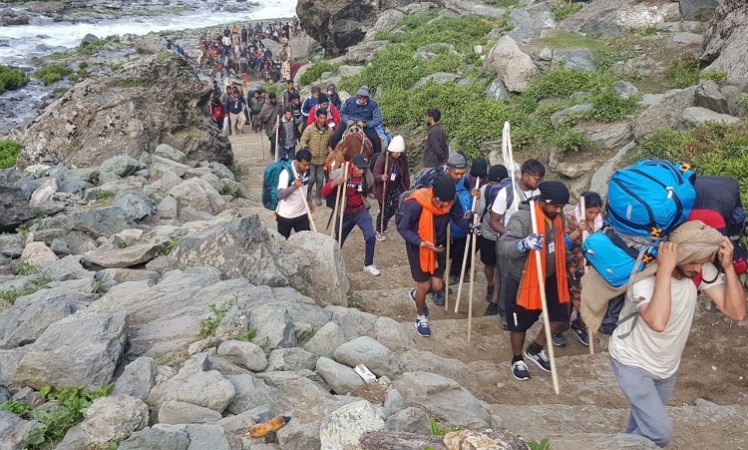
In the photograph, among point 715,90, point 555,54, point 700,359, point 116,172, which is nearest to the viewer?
point 700,359

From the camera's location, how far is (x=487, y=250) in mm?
8062

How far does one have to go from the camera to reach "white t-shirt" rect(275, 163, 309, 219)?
27.9 ft

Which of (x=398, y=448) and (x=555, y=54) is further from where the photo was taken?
(x=555, y=54)

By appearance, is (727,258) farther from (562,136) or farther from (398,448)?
(562,136)

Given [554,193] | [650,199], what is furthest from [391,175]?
[650,199]

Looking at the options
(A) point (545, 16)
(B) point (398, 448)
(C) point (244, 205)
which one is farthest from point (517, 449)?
(A) point (545, 16)

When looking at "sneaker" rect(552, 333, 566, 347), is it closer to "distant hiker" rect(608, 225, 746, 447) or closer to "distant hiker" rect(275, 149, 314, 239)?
"distant hiker" rect(608, 225, 746, 447)

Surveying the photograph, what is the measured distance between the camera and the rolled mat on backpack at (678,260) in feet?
11.9

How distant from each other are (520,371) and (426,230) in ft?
5.98

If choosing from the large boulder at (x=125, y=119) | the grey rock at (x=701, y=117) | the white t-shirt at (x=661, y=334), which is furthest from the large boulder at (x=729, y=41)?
the large boulder at (x=125, y=119)

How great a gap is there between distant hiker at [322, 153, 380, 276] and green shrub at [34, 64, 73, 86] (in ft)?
98.2

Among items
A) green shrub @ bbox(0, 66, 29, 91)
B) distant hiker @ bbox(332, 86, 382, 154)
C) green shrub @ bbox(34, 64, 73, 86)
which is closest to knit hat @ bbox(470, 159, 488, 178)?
distant hiker @ bbox(332, 86, 382, 154)

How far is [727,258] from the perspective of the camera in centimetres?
371

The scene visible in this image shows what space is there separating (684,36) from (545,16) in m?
5.75
